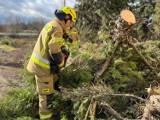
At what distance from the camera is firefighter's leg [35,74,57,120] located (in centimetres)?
560

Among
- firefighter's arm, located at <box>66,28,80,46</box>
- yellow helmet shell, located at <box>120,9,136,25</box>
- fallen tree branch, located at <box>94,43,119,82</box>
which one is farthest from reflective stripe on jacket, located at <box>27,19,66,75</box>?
yellow helmet shell, located at <box>120,9,136,25</box>

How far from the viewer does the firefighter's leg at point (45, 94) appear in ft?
18.4

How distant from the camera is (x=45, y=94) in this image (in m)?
5.62

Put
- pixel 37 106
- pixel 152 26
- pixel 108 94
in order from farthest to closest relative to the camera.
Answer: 1. pixel 152 26
2. pixel 37 106
3. pixel 108 94

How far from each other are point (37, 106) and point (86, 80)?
1096mm

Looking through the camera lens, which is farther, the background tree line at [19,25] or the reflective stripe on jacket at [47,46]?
the background tree line at [19,25]

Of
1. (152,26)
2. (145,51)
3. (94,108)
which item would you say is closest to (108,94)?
(94,108)

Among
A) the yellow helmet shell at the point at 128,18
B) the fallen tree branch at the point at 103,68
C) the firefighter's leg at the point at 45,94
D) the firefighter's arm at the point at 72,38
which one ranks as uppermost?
the yellow helmet shell at the point at 128,18

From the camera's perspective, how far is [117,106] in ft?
16.7

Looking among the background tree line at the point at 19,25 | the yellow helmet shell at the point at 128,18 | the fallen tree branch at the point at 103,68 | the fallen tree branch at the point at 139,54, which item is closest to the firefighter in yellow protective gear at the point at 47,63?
the fallen tree branch at the point at 103,68

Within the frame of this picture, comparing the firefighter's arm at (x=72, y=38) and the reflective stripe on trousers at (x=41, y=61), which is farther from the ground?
the firefighter's arm at (x=72, y=38)

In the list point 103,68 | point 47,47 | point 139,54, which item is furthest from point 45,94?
point 139,54

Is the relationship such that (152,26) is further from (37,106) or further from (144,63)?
(37,106)

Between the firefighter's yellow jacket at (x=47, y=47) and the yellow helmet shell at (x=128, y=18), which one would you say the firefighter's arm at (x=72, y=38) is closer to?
the firefighter's yellow jacket at (x=47, y=47)
